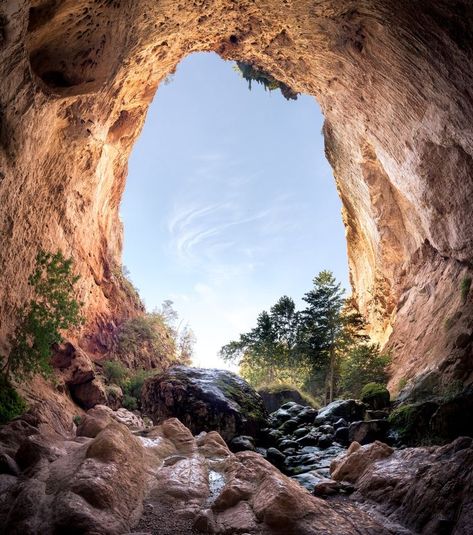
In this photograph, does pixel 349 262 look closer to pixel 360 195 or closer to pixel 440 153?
pixel 360 195

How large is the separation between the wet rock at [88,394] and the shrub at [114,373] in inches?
163

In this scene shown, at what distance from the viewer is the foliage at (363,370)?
66.1 feet

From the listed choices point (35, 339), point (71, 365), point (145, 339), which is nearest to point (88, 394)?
point (71, 365)

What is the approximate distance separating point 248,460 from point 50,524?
153 inches

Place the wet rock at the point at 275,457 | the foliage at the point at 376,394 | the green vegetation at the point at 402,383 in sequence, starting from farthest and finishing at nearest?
the green vegetation at the point at 402,383, the foliage at the point at 376,394, the wet rock at the point at 275,457

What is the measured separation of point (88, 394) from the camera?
Answer: 55.5 ft

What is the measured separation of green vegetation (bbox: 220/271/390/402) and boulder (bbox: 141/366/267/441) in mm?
7732

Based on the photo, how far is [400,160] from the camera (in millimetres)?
17875

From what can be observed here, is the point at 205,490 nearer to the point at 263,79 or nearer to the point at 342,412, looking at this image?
the point at 342,412

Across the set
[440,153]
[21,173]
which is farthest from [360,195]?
[21,173]

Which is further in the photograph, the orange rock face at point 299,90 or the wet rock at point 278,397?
the wet rock at point 278,397

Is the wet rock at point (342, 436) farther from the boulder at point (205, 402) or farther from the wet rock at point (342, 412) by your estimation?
the boulder at point (205, 402)

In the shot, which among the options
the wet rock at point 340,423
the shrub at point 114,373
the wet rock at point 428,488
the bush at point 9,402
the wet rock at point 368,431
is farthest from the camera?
the shrub at point 114,373

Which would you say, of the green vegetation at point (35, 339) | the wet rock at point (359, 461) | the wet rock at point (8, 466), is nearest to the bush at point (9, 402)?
the green vegetation at point (35, 339)
